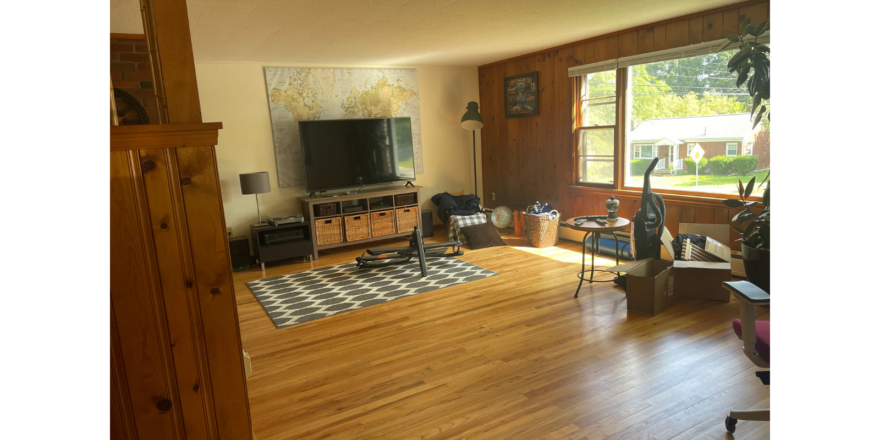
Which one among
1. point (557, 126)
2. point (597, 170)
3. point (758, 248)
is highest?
point (557, 126)

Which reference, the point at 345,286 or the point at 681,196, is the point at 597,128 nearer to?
the point at 681,196

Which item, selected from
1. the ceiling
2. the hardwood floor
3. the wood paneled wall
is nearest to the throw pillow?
the wood paneled wall

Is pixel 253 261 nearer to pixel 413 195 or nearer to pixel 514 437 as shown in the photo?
pixel 413 195

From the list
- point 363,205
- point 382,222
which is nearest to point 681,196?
point 382,222

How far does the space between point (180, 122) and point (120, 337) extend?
0.65 m

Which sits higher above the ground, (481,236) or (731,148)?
(731,148)

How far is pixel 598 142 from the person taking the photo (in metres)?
5.55

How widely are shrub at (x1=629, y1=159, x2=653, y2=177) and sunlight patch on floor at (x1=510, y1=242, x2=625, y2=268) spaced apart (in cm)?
92

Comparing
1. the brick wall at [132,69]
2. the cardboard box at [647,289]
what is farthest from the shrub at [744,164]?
the brick wall at [132,69]

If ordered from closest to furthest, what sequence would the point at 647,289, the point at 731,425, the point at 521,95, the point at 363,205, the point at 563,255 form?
the point at 731,425, the point at 647,289, the point at 563,255, the point at 363,205, the point at 521,95

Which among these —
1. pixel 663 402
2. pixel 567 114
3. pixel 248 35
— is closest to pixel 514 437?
pixel 663 402

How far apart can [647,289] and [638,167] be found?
6.84 ft
